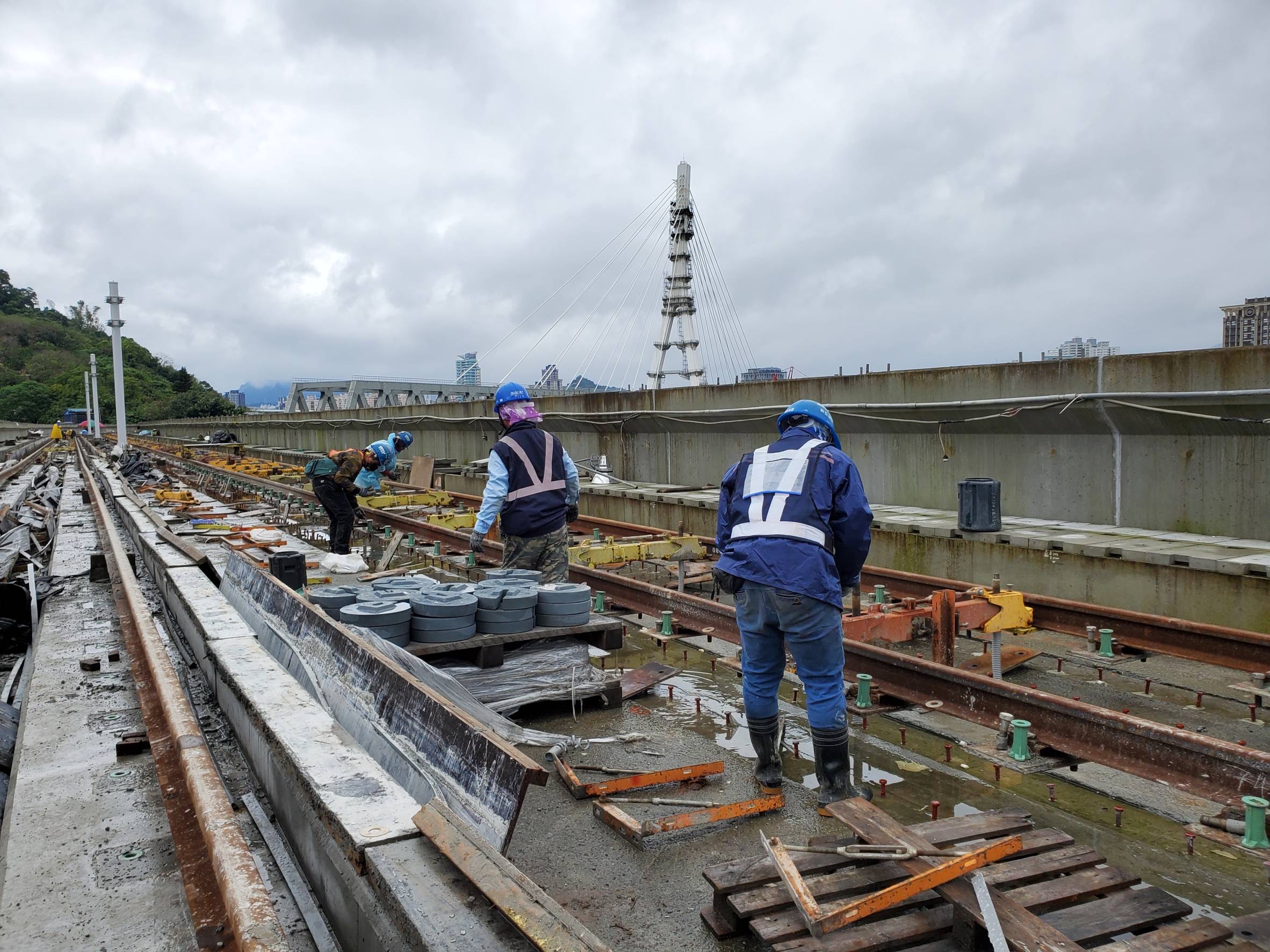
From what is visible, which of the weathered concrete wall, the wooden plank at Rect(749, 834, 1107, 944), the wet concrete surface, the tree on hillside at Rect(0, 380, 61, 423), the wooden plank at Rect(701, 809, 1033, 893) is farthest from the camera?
the tree on hillside at Rect(0, 380, 61, 423)

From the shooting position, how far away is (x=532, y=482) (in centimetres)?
682

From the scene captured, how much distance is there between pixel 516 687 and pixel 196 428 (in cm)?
6299

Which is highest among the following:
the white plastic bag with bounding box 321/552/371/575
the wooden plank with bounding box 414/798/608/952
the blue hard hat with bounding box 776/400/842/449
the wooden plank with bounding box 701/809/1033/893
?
the blue hard hat with bounding box 776/400/842/449

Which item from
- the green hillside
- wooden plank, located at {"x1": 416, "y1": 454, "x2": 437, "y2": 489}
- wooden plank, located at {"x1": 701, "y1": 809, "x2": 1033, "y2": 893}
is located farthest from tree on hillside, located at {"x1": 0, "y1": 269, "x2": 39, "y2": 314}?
wooden plank, located at {"x1": 701, "y1": 809, "x2": 1033, "y2": 893}

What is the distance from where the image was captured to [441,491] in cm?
1683

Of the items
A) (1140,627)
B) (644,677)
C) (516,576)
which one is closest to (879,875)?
(644,677)

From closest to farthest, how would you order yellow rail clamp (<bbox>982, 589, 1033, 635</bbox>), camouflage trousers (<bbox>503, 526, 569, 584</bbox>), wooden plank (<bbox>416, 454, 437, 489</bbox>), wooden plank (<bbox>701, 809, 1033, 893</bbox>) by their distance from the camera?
wooden plank (<bbox>701, 809, 1033, 893</bbox>) < yellow rail clamp (<bbox>982, 589, 1033, 635</bbox>) < camouflage trousers (<bbox>503, 526, 569, 584</bbox>) < wooden plank (<bbox>416, 454, 437, 489</bbox>)

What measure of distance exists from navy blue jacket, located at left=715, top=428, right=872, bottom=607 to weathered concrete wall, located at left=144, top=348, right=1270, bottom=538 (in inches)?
257

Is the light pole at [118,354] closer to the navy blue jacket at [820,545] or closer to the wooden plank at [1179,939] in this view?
the navy blue jacket at [820,545]

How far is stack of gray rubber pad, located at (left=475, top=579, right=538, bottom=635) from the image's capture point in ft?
19.2

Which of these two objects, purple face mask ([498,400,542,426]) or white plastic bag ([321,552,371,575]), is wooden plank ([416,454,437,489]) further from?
purple face mask ([498,400,542,426])

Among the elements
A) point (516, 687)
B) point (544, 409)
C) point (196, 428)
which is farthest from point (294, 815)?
point (196, 428)

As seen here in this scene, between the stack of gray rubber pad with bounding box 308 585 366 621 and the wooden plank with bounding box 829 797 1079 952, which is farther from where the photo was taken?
the stack of gray rubber pad with bounding box 308 585 366 621

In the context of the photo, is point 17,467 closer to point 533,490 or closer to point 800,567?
point 533,490
